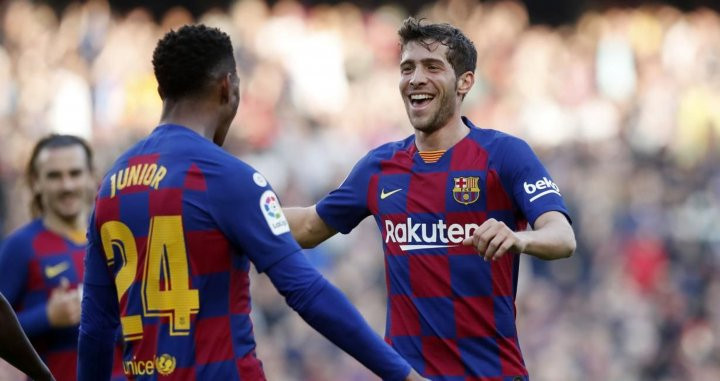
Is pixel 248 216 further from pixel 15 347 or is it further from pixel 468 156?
pixel 468 156

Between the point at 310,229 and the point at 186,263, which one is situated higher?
the point at 186,263

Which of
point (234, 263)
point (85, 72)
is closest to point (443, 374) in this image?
point (234, 263)

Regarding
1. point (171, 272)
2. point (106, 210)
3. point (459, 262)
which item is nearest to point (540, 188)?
point (459, 262)

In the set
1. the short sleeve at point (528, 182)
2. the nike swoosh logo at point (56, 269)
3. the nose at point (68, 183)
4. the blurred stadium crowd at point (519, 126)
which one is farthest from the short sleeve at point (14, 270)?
the blurred stadium crowd at point (519, 126)

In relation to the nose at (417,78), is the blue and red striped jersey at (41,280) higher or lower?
lower

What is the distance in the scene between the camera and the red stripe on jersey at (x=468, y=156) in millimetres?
6672

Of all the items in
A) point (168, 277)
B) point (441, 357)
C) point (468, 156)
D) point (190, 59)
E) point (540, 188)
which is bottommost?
point (441, 357)

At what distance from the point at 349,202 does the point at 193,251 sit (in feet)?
5.93

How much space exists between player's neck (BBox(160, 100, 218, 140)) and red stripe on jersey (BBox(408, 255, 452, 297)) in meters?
1.49

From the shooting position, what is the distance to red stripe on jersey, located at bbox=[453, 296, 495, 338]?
6.52 meters

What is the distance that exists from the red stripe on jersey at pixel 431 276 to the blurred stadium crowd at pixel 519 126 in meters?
A: 8.59

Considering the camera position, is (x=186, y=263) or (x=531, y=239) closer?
(x=186, y=263)

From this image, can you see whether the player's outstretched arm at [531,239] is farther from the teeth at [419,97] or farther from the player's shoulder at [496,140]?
the teeth at [419,97]

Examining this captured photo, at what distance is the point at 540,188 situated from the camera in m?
6.35
